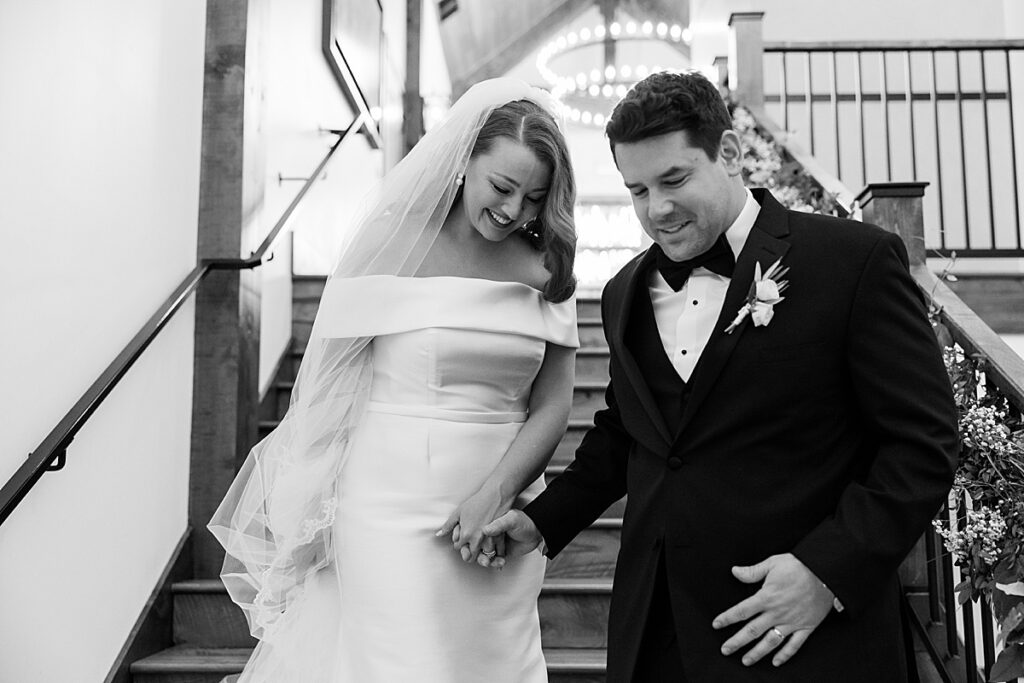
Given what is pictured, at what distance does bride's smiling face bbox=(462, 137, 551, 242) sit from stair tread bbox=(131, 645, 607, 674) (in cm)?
133

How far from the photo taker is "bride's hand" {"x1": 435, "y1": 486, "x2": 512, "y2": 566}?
184cm

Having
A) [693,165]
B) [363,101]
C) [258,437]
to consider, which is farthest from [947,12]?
[693,165]

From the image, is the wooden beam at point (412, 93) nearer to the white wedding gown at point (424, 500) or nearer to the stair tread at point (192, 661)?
the stair tread at point (192, 661)

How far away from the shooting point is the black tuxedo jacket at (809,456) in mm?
1239

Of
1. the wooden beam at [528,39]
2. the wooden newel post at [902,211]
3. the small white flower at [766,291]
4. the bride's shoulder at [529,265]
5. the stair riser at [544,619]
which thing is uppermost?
the wooden beam at [528,39]

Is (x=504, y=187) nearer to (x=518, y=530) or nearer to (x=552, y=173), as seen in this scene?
(x=552, y=173)

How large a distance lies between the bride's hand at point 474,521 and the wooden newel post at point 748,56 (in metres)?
4.49

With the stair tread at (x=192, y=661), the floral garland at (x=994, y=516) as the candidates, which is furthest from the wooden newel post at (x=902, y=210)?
the stair tread at (x=192, y=661)

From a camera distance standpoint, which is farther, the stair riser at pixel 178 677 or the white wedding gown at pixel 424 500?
the stair riser at pixel 178 677

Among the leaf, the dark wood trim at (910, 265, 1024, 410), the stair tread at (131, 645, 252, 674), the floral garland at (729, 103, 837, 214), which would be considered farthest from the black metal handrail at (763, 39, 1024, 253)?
the stair tread at (131, 645, 252, 674)

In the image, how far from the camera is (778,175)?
15.1 ft

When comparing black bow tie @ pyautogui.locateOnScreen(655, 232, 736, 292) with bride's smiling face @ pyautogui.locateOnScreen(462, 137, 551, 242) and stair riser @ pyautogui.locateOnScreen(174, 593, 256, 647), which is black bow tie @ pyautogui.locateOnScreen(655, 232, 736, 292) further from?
stair riser @ pyautogui.locateOnScreen(174, 593, 256, 647)

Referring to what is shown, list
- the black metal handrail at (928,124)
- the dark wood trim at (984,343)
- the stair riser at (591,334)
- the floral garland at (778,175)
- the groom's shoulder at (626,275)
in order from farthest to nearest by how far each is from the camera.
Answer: the black metal handrail at (928,124) < the stair riser at (591,334) < the floral garland at (778,175) < the dark wood trim at (984,343) < the groom's shoulder at (626,275)

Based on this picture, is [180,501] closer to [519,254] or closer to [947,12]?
[519,254]
